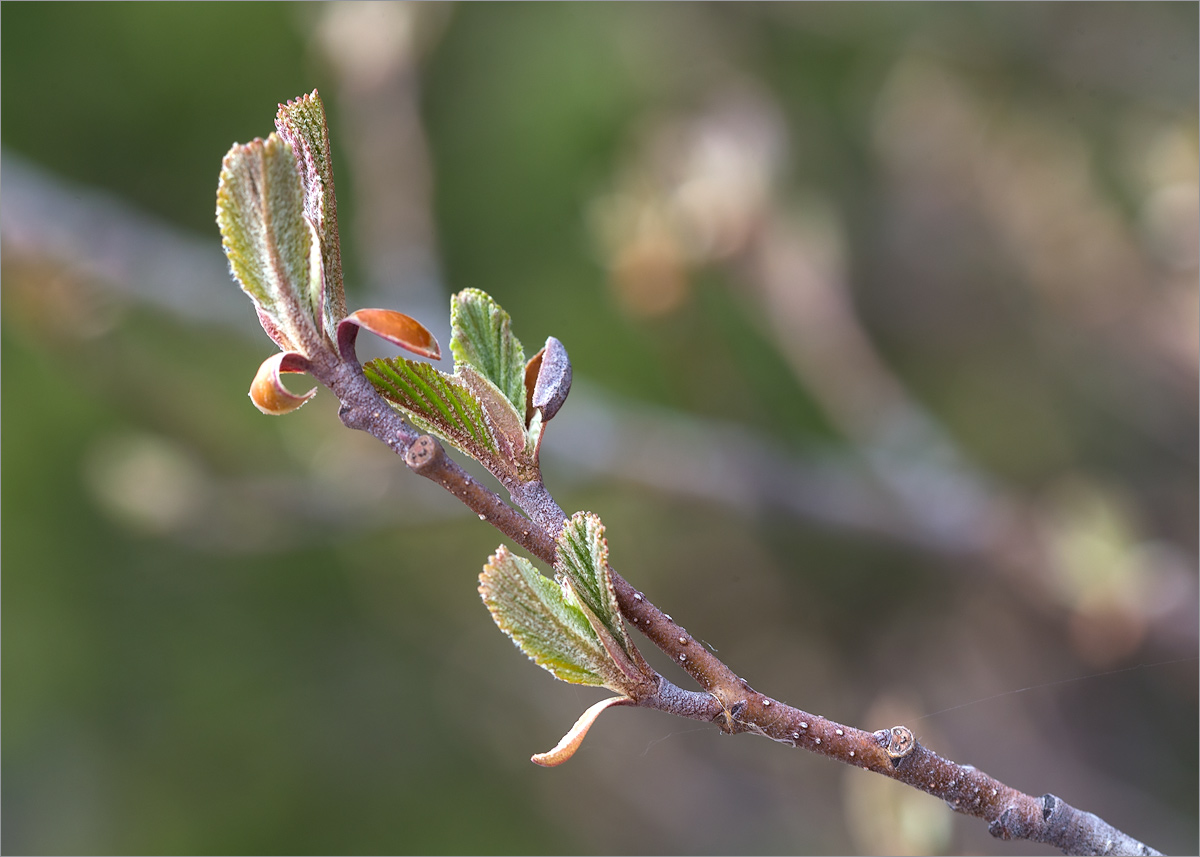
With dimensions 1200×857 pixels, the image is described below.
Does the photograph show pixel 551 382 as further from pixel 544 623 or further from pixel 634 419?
pixel 634 419

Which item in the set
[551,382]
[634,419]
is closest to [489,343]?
[551,382]

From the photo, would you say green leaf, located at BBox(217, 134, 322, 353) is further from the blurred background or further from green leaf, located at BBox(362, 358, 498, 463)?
the blurred background

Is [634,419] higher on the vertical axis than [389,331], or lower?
higher

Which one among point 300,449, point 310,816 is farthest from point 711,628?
point 310,816

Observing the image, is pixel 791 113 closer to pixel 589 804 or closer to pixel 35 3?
pixel 589 804

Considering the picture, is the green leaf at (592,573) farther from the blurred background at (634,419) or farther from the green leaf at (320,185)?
the blurred background at (634,419)

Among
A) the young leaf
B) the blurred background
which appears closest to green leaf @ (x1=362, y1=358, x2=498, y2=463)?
the young leaf
